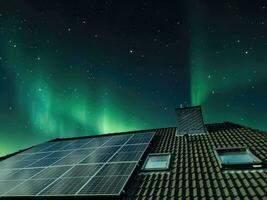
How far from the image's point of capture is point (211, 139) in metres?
12.6

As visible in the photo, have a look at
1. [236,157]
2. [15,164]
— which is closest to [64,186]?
[15,164]

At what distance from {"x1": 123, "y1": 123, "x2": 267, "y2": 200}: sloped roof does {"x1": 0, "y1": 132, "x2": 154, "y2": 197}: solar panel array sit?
80 cm

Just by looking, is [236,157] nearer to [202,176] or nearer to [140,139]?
[202,176]

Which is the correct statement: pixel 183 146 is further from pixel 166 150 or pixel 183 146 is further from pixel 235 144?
pixel 235 144

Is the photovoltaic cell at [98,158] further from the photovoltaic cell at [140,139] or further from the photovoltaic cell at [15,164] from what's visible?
the photovoltaic cell at [15,164]

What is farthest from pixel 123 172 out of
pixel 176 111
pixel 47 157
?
pixel 176 111

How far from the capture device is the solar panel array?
28.5 feet

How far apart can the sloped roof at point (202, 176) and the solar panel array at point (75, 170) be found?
802 mm

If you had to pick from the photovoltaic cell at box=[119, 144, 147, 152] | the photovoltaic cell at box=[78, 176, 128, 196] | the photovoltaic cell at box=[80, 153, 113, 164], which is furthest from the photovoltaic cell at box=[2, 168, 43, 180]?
the photovoltaic cell at box=[119, 144, 147, 152]

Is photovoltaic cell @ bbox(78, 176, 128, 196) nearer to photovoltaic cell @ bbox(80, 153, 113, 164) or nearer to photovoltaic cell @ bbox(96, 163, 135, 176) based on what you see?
photovoltaic cell @ bbox(96, 163, 135, 176)

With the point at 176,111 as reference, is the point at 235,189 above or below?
below

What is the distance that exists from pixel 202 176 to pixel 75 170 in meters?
5.34

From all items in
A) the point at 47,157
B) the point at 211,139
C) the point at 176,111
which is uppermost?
the point at 176,111

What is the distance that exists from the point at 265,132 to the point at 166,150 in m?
5.06
